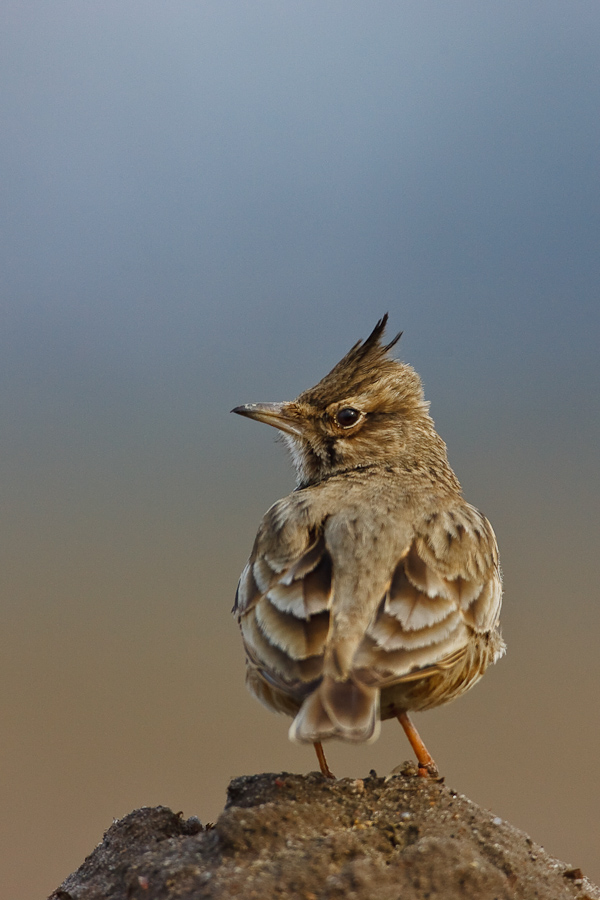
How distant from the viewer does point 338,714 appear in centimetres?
318

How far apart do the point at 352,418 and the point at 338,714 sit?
249 centimetres

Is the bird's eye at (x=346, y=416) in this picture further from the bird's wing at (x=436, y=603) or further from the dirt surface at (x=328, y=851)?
the dirt surface at (x=328, y=851)

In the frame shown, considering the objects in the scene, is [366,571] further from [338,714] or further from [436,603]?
[338,714]

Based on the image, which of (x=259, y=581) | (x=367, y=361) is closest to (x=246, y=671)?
(x=259, y=581)

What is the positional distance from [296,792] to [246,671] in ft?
2.91

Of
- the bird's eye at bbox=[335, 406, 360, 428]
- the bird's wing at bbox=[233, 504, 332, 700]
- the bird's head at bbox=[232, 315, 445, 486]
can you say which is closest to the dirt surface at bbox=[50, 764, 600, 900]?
the bird's wing at bbox=[233, 504, 332, 700]

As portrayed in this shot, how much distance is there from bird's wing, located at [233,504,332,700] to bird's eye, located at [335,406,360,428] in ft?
2.75

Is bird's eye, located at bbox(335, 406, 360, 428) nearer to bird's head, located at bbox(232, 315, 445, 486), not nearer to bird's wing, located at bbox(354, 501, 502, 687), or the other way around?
bird's head, located at bbox(232, 315, 445, 486)

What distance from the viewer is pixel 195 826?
3873 millimetres

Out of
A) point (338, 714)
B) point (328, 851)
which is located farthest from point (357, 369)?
point (328, 851)

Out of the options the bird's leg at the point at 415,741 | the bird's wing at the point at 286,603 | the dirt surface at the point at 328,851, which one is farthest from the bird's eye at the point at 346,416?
the dirt surface at the point at 328,851

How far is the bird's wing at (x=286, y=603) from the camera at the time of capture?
3469mm

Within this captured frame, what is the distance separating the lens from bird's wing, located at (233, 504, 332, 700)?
11.4 feet

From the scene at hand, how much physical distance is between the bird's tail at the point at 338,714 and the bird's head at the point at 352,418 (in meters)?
2.14
